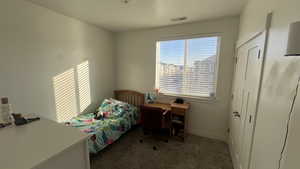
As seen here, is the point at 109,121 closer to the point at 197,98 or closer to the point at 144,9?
the point at 197,98

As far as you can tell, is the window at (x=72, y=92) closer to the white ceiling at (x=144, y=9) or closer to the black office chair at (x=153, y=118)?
the white ceiling at (x=144, y=9)

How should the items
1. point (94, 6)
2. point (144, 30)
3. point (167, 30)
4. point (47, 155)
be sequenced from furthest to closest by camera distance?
point (144, 30), point (167, 30), point (94, 6), point (47, 155)

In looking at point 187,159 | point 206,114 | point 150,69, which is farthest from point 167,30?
point 187,159

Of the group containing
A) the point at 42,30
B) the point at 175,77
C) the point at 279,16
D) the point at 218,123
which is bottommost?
the point at 218,123

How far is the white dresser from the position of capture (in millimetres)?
776

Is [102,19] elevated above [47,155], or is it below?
above

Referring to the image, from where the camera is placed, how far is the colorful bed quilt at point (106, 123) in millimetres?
2289

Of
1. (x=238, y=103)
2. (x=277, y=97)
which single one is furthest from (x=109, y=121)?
(x=277, y=97)

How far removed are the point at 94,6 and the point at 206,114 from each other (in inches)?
122

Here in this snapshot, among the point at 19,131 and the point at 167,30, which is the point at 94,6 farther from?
the point at 19,131

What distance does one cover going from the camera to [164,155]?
2.37 meters

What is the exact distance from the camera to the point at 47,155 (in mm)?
825

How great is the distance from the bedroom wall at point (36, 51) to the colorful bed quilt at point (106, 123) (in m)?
0.61

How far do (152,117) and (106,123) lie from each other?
0.95 metres
